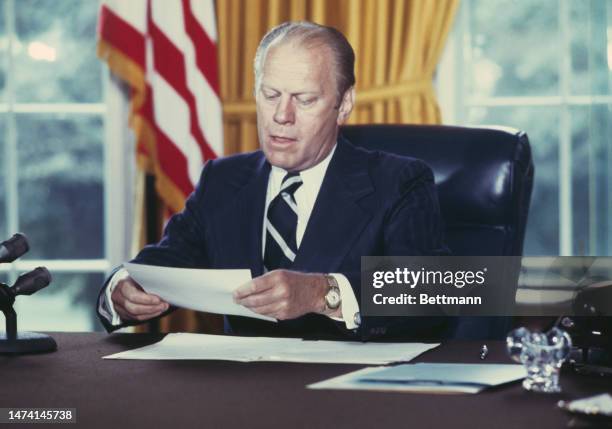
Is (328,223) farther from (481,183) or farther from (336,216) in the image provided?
(481,183)

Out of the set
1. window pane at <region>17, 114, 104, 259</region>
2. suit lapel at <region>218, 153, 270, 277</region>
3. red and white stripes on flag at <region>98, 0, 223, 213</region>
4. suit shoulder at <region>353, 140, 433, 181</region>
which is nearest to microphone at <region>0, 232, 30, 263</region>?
suit lapel at <region>218, 153, 270, 277</region>

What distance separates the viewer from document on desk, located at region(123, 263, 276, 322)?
4.89 ft

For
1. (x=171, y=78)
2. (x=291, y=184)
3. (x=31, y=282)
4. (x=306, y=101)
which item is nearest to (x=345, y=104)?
(x=306, y=101)

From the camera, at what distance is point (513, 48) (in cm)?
338

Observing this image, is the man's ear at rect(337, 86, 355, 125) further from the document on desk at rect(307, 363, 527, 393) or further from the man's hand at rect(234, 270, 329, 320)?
the document on desk at rect(307, 363, 527, 393)

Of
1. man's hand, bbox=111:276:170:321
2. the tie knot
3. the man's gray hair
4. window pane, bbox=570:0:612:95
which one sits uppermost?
window pane, bbox=570:0:612:95

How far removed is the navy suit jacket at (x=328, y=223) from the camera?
6.43ft

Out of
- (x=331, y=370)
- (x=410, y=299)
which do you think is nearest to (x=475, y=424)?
(x=331, y=370)

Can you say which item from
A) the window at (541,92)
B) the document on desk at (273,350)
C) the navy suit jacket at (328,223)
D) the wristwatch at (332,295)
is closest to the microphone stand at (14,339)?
the document on desk at (273,350)

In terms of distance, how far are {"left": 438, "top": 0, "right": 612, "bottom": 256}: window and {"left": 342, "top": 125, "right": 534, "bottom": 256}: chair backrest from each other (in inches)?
47.6

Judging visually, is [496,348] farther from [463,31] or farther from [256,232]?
[463,31]

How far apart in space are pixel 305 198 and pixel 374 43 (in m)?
1.28

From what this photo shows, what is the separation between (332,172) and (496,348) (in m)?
0.65

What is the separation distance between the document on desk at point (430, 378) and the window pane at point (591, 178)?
1.99 metres
